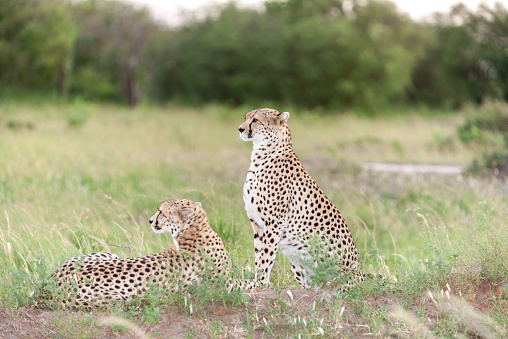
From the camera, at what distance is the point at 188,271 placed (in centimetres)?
429

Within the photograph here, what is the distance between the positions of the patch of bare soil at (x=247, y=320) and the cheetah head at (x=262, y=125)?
1.01 meters

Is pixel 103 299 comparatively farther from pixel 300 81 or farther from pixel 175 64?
pixel 175 64

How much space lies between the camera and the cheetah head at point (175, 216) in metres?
4.15

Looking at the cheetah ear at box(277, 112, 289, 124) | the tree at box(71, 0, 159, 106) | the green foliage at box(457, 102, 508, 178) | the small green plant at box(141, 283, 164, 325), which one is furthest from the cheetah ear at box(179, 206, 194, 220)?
the tree at box(71, 0, 159, 106)

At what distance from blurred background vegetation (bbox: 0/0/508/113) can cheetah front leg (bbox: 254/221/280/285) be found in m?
23.2

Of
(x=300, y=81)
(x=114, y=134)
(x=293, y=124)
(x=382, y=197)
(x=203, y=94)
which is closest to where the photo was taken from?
(x=382, y=197)

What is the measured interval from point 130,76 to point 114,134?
53.1 feet

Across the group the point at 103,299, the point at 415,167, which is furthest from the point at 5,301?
the point at 415,167

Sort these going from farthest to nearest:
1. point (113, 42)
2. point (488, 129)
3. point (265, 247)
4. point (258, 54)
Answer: point (113, 42) → point (258, 54) → point (488, 129) → point (265, 247)

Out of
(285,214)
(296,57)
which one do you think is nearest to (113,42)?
(296,57)

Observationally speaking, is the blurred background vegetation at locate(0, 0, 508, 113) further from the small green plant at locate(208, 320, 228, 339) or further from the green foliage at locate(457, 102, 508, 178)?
the small green plant at locate(208, 320, 228, 339)

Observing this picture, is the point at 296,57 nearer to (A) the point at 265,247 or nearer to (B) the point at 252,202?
(B) the point at 252,202

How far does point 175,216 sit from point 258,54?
27670 mm

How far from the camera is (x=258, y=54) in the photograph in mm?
31328
